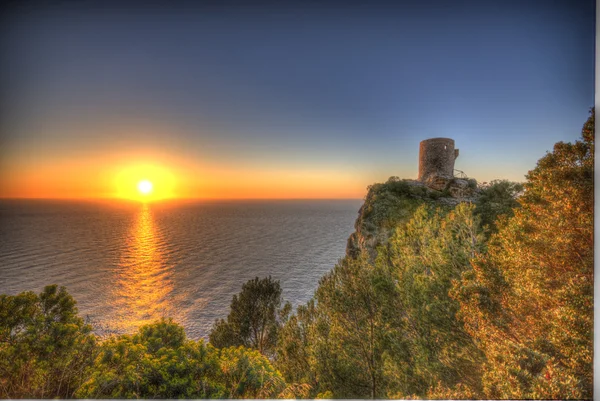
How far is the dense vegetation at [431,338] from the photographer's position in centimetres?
237

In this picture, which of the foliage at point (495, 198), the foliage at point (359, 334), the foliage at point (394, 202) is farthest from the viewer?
the foliage at point (394, 202)

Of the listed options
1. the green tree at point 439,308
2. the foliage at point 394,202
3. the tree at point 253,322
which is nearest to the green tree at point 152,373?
the green tree at point 439,308

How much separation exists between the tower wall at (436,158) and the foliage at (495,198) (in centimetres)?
125

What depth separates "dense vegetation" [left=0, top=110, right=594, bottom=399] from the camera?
2371mm

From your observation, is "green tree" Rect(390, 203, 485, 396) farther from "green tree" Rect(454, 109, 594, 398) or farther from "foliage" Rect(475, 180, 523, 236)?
"foliage" Rect(475, 180, 523, 236)

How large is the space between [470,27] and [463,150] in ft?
8.06

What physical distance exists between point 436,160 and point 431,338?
21.4 feet

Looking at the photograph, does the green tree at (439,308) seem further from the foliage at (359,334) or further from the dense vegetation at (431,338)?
the foliage at (359,334)

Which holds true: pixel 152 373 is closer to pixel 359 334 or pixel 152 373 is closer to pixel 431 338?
pixel 359 334

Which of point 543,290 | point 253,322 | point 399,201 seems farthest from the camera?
point 399,201

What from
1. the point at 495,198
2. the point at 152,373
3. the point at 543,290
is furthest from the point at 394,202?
the point at 152,373

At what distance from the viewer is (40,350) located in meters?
2.73

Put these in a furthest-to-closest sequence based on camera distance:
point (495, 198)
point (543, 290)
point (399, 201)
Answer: point (399, 201) < point (495, 198) < point (543, 290)

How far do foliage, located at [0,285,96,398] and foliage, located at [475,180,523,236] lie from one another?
31.7ft
